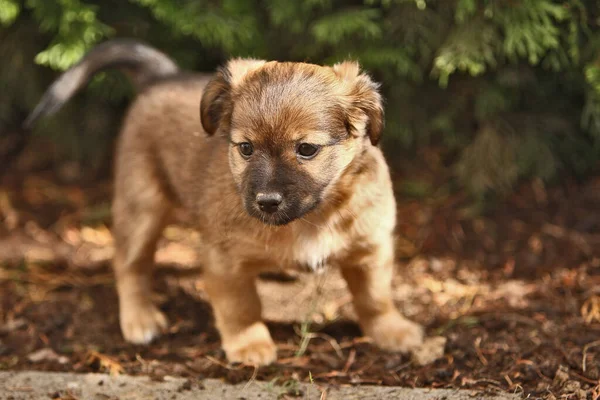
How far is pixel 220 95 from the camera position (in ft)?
12.0

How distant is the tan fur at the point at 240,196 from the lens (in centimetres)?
338

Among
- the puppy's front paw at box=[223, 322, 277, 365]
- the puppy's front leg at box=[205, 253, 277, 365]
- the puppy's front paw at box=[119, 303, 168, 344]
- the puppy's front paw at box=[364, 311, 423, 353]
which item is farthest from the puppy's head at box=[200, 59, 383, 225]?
the puppy's front paw at box=[119, 303, 168, 344]

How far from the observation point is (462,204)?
5.59m

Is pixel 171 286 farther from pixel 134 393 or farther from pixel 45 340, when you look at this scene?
pixel 134 393

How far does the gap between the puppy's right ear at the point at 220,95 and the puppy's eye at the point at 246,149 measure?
25 centimetres

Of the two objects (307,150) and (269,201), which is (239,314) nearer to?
(269,201)

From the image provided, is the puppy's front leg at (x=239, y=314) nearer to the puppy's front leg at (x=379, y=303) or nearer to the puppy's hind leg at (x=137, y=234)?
the puppy's front leg at (x=379, y=303)

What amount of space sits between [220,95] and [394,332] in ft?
4.90

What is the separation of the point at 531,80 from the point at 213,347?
2.71 meters

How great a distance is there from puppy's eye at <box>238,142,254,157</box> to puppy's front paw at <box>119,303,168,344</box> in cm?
142

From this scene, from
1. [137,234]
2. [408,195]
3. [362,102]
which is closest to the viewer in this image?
[362,102]

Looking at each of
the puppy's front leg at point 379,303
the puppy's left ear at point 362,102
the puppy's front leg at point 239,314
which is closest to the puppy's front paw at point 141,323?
the puppy's front leg at point 239,314

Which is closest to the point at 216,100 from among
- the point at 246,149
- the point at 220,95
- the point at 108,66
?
the point at 220,95

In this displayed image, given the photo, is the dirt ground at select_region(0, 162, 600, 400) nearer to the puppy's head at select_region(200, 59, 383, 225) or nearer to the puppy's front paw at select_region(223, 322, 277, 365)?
the puppy's front paw at select_region(223, 322, 277, 365)
